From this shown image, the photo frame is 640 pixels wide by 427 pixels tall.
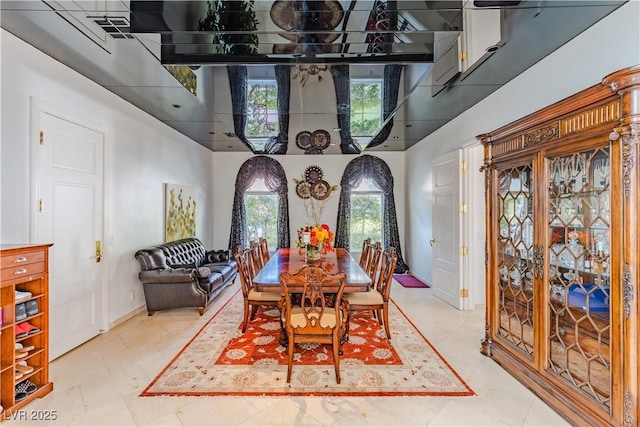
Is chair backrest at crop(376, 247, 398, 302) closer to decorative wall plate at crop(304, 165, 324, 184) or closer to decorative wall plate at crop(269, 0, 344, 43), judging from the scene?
decorative wall plate at crop(269, 0, 344, 43)

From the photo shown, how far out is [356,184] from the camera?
7094 millimetres

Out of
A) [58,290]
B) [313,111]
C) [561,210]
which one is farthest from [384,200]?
[58,290]

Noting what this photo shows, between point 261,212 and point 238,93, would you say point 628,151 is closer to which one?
point 238,93

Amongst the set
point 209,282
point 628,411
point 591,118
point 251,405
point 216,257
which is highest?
point 591,118

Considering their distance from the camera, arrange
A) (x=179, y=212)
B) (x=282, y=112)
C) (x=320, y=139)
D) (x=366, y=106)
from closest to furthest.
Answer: (x=366, y=106), (x=282, y=112), (x=179, y=212), (x=320, y=139)

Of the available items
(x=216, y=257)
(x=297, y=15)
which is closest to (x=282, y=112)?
(x=297, y=15)

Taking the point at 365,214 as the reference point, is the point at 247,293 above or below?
below

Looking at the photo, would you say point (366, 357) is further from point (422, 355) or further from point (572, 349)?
point (572, 349)

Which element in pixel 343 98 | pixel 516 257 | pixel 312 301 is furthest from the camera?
pixel 343 98

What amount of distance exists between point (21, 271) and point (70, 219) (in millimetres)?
1131

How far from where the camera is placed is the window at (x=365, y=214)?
723 cm

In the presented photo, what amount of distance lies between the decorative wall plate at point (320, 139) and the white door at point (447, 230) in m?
1.95

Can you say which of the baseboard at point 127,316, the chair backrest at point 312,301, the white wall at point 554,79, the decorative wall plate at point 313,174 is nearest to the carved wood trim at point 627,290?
the white wall at point 554,79

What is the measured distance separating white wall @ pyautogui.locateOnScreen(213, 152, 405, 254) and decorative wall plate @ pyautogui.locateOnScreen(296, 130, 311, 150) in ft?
3.10
